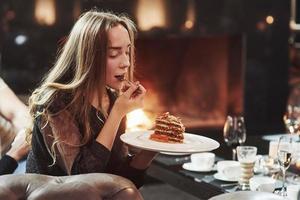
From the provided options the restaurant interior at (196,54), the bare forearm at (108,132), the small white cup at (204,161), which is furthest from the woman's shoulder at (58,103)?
the restaurant interior at (196,54)

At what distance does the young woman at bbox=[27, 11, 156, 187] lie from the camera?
1.82 metres

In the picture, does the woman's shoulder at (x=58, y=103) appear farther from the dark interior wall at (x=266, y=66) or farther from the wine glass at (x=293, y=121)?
the dark interior wall at (x=266, y=66)

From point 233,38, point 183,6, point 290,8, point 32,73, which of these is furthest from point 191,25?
point 32,73

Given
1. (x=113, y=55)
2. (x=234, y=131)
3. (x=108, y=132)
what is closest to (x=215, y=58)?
(x=234, y=131)

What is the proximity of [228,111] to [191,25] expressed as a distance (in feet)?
2.90

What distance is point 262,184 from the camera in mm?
2043

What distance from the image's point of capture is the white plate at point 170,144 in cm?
182

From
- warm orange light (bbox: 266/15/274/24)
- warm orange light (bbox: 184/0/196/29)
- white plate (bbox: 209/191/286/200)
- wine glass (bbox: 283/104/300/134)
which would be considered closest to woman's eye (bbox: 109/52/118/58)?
white plate (bbox: 209/191/286/200)

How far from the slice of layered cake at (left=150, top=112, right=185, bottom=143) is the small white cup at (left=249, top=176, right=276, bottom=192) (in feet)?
1.01

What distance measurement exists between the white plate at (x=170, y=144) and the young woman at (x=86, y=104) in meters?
0.06

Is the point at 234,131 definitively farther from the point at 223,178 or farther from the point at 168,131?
the point at 168,131

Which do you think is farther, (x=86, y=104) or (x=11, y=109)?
(x=11, y=109)

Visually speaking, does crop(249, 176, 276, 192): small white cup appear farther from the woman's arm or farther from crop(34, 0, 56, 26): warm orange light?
crop(34, 0, 56, 26): warm orange light

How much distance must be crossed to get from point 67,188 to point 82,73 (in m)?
0.68
